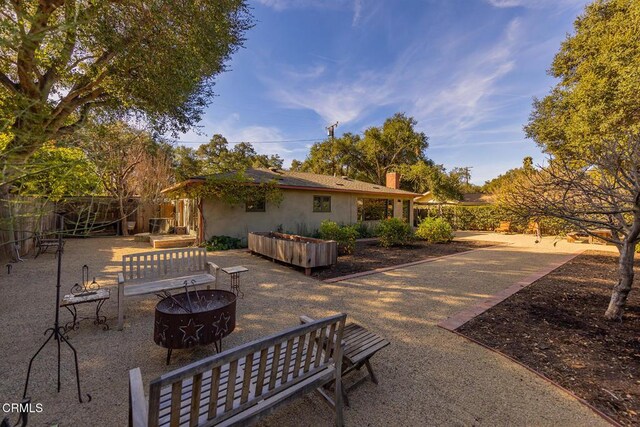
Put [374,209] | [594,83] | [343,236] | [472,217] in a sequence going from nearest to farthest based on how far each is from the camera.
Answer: [343,236]
[594,83]
[374,209]
[472,217]

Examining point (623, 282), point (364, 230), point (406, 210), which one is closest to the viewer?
point (623, 282)

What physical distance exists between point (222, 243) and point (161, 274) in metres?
6.62

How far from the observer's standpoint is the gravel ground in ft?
8.24

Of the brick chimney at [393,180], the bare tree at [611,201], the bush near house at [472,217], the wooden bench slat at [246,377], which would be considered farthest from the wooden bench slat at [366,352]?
the bush near house at [472,217]

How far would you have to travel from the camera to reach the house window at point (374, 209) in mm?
17562

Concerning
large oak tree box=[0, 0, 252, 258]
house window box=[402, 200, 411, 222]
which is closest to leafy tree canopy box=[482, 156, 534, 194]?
house window box=[402, 200, 411, 222]

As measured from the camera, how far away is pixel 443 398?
108 inches

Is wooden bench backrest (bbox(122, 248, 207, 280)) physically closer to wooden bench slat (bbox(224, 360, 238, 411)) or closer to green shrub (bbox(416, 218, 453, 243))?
wooden bench slat (bbox(224, 360, 238, 411))

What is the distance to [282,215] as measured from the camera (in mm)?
13992

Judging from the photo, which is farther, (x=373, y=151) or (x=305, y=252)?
(x=373, y=151)

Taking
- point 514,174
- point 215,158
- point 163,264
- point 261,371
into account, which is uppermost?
point 215,158

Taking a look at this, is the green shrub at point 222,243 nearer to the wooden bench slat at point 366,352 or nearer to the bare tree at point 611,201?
the wooden bench slat at point 366,352

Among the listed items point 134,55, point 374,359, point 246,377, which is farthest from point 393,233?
point 246,377

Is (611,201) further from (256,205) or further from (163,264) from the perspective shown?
(256,205)
